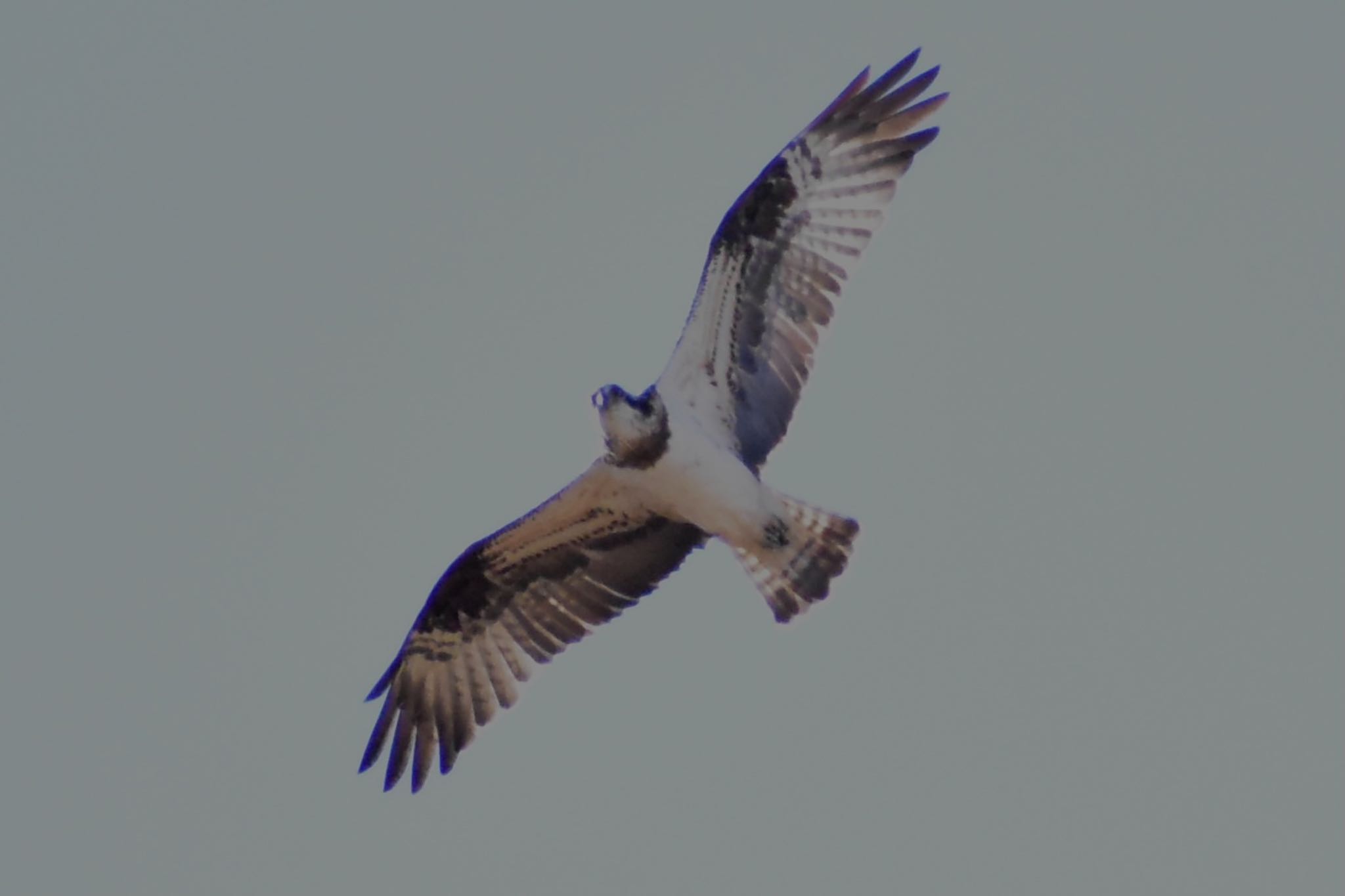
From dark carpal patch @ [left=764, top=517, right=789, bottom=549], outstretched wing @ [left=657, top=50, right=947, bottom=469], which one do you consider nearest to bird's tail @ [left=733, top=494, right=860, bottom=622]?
dark carpal patch @ [left=764, top=517, right=789, bottom=549]

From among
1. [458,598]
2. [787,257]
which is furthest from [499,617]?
[787,257]

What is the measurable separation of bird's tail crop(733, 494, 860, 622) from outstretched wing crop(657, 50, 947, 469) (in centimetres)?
37

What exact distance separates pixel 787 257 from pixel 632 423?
1.31 metres

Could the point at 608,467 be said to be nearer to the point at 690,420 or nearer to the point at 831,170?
the point at 690,420

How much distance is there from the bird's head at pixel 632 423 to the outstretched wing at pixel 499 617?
788mm

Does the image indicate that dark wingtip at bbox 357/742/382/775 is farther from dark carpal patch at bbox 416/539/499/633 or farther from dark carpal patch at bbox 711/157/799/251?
dark carpal patch at bbox 711/157/799/251

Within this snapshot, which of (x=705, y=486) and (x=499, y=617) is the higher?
(x=499, y=617)

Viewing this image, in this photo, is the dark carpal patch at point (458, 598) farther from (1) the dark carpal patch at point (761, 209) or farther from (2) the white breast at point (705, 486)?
(1) the dark carpal patch at point (761, 209)

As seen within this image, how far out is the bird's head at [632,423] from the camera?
1082cm

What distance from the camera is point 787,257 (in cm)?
1157

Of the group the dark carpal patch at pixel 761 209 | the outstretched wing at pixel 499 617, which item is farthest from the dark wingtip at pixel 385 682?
the dark carpal patch at pixel 761 209

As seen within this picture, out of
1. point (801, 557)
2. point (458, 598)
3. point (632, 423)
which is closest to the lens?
point (632, 423)

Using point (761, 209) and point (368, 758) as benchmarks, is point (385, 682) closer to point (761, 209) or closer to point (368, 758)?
point (368, 758)

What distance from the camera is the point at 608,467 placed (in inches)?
442
